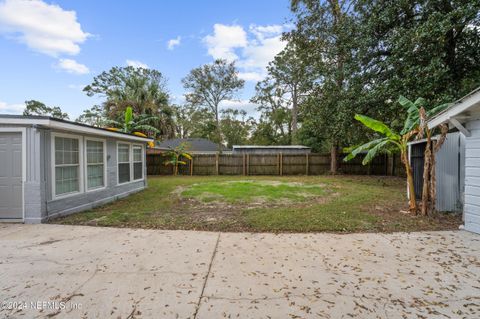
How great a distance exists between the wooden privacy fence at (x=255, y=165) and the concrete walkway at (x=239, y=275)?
10.9 meters

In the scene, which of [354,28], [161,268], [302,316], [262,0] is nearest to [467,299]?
[302,316]

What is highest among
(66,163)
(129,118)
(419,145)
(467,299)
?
(129,118)

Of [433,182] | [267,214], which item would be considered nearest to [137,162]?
[267,214]

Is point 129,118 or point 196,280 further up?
point 129,118

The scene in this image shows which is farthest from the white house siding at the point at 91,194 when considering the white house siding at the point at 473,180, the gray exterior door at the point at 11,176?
the white house siding at the point at 473,180

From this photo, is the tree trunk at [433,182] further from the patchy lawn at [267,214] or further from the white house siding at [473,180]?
the white house siding at [473,180]

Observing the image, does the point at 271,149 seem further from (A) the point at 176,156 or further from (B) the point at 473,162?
(B) the point at 473,162

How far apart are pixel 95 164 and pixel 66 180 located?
1.05m

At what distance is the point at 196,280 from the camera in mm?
2617

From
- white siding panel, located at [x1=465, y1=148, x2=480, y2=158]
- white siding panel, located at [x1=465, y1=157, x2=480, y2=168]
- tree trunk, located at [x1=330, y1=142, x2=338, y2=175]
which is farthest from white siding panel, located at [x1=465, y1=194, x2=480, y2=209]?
tree trunk, located at [x1=330, y1=142, x2=338, y2=175]

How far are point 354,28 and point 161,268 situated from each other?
38.1 ft

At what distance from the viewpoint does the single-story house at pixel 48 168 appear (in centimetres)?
477

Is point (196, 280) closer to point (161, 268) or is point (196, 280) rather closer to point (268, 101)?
point (161, 268)

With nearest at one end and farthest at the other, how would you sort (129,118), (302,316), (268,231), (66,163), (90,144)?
(302,316)
(268,231)
(66,163)
(90,144)
(129,118)
